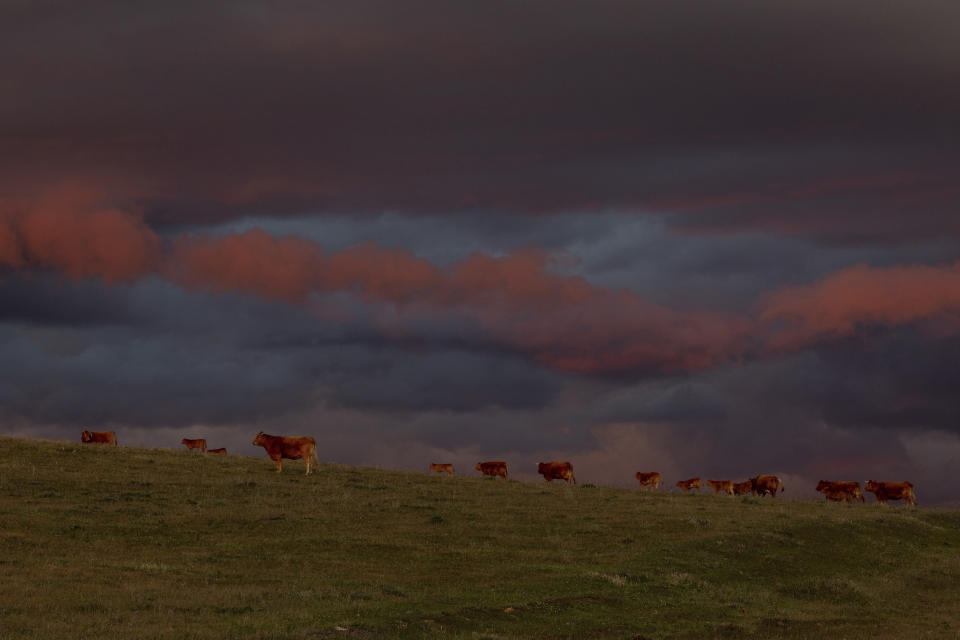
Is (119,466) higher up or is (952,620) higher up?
(119,466)

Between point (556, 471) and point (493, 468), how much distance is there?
4.20 m

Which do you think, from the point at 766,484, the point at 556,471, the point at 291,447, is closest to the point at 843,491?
the point at 766,484

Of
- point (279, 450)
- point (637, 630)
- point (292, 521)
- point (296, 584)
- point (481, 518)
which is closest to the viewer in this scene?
point (637, 630)

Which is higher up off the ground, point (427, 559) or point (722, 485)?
point (722, 485)

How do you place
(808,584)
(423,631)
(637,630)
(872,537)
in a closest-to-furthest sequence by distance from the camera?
(423,631) → (637,630) → (808,584) → (872,537)

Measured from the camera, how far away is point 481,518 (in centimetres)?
3944

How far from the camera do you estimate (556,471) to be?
64188 millimetres

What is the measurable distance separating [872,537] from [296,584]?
27.5 m

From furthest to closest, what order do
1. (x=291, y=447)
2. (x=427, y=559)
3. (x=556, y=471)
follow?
(x=556, y=471) → (x=291, y=447) → (x=427, y=559)

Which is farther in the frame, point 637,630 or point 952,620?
point 952,620

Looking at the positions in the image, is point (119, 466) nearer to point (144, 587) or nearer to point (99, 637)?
point (144, 587)

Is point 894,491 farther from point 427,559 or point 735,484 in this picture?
point 427,559

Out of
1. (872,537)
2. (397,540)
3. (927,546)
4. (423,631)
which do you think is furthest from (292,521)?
(927,546)

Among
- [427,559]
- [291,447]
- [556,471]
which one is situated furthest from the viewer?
[556,471]
